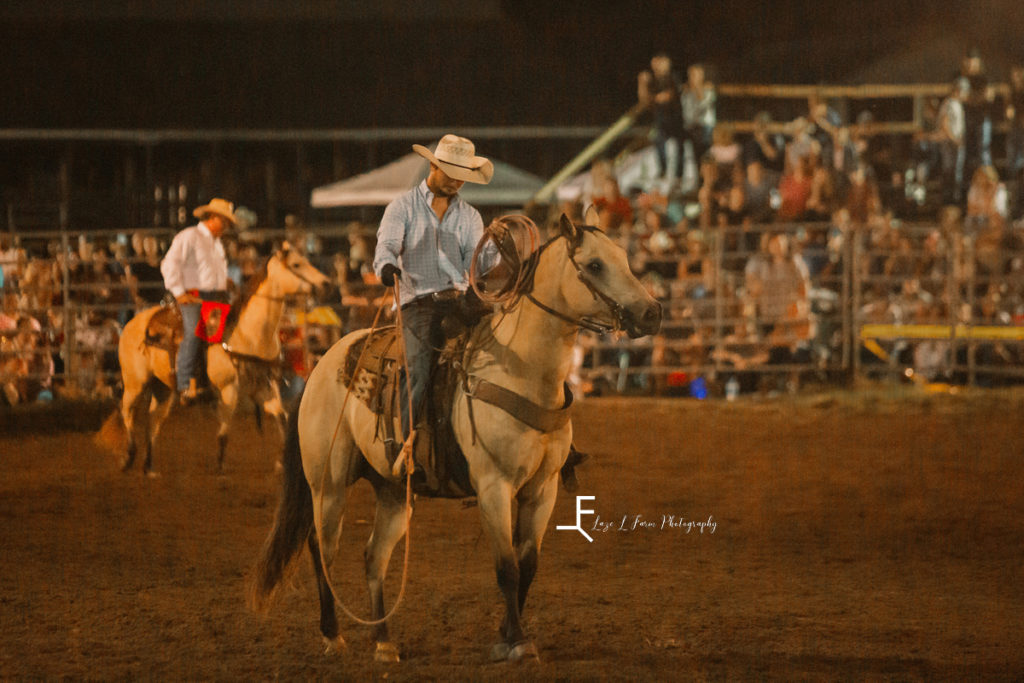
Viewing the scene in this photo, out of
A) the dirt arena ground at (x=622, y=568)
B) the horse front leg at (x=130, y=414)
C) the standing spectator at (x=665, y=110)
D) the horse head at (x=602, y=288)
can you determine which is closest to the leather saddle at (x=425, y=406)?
the horse head at (x=602, y=288)

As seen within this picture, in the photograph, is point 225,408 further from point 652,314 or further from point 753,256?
point 753,256

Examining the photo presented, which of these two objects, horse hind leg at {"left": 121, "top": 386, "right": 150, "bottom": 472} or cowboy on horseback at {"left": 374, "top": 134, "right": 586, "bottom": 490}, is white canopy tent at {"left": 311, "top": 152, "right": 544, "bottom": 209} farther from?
cowboy on horseback at {"left": 374, "top": 134, "right": 586, "bottom": 490}

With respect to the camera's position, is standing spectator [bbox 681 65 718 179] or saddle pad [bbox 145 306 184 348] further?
standing spectator [bbox 681 65 718 179]

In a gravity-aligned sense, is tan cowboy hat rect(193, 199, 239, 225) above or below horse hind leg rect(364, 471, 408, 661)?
above

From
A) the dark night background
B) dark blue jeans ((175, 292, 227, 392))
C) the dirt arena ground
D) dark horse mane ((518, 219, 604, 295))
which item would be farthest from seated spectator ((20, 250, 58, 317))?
dark horse mane ((518, 219, 604, 295))

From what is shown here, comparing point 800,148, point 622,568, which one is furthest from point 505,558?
point 800,148

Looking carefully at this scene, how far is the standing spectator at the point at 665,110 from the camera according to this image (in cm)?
1428

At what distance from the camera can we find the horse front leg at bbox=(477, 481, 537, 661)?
451 centimetres

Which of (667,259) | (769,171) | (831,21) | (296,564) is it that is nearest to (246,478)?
(296,564)

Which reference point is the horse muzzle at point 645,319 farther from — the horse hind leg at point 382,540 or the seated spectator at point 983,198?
the seated spectator at point 983,198

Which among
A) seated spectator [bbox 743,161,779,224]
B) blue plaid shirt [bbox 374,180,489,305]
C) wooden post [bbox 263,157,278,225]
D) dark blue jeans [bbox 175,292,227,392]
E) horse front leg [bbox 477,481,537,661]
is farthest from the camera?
wooden post [bbox 263,157,278,225]

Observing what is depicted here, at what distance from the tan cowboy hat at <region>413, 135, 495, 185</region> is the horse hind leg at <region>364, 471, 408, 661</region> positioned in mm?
1277

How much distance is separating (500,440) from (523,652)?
2.54ft

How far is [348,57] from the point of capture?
24.1m
